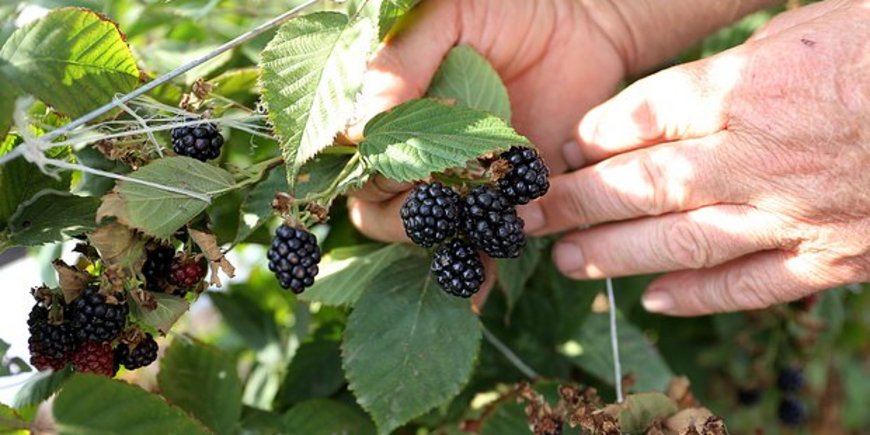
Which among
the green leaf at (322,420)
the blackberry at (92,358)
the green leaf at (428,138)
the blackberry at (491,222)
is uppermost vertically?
the green leaf at (428,138)

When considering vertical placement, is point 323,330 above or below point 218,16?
below

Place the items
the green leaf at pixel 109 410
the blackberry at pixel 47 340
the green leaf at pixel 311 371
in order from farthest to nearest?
the green leaf at pixel 311 371 → the blackberry at pixel 47 340 → the green leaf at pixel 109 410

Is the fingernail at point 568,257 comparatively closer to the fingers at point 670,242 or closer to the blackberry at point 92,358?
the fingers at point 670,242

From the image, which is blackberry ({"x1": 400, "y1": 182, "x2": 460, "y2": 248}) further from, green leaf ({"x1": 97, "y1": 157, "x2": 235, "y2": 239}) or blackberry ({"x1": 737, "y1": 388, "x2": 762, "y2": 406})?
blackberry ({"x1": 737, "y1": 388, "x2": 762, "y2": 406})

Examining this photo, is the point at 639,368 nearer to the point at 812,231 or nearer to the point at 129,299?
the point at 812,231

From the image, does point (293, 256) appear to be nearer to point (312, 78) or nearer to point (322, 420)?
point (312, 78)

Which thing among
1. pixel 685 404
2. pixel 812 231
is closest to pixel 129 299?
pixel 685 404

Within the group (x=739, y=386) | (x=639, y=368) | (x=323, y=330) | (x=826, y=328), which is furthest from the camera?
(x=739, y=386)

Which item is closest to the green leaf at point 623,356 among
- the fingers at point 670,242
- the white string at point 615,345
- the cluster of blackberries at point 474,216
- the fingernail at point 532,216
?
the white string at point 615,345
